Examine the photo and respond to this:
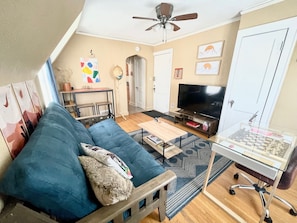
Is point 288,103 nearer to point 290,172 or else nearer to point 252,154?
point 290,172

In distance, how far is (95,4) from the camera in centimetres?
191

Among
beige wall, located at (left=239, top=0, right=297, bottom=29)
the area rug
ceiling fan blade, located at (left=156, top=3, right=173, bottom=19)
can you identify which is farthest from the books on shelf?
ceiling fan blade, located at (left=156, top=3, right=173, bottom=19)

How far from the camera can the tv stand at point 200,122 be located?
9.07ft

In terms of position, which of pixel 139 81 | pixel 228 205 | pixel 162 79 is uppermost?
pixel 162 79

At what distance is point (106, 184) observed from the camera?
725 mm

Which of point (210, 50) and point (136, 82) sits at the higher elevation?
point (210, 50)

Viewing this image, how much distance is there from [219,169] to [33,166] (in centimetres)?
218

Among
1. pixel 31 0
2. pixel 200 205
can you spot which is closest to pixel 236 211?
pixel 200 205

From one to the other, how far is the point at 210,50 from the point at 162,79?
176cm

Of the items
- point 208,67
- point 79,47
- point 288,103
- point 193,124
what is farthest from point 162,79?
point 288,103

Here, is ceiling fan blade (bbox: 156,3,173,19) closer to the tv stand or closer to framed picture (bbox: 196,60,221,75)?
framed picture (bbox: 196,60,221,75)

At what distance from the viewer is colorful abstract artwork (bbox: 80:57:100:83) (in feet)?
11.1

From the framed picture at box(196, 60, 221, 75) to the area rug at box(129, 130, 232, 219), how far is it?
1.63 meters

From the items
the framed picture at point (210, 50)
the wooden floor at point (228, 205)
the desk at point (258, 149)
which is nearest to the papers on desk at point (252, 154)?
the desk at point (258, 149)
